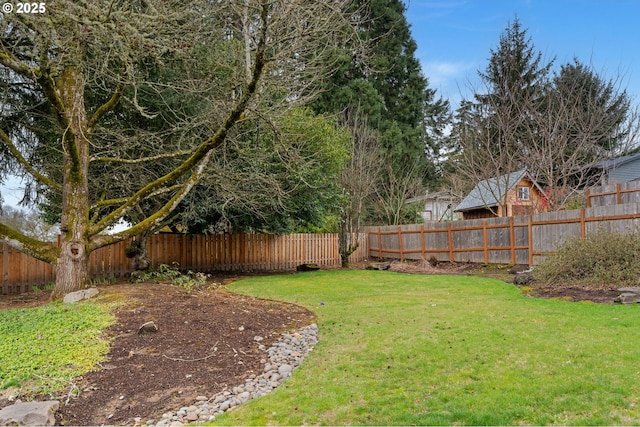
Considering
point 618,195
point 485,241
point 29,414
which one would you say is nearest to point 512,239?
point 485,241

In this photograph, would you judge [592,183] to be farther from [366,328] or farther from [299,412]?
[299,412]

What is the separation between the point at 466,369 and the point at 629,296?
15.2 feet

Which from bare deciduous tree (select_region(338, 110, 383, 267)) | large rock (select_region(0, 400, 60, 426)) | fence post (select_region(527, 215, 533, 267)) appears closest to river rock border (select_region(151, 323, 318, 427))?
large rock (select_region(0, 400, 60, 426))

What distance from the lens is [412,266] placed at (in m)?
15.5

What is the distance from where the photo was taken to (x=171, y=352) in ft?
14.5

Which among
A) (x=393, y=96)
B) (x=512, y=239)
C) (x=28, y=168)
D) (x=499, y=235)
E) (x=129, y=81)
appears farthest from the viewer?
(x=393, y=96)

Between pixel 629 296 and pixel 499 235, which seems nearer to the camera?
pixel 629 296

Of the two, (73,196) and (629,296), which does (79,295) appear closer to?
(73,196)

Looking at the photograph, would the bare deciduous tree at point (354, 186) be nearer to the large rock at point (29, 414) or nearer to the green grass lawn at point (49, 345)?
the green grass lawn at point (49, 345)

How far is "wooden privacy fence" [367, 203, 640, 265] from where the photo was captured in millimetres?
10148

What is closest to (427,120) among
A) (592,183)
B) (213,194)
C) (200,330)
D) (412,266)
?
(592,183)

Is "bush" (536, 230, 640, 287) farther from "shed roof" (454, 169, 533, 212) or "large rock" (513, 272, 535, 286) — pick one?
"shed roof" (454, 169, 533, 212)

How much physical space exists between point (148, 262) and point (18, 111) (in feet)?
16.9

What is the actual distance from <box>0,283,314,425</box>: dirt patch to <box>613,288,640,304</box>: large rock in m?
5.13
